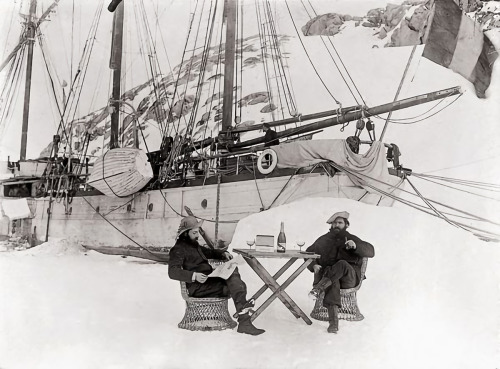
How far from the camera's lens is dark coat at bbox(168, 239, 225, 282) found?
3471 mm

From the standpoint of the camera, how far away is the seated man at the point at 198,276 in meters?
3.47

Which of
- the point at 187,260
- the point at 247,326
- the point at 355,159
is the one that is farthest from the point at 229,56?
the point at 247,326

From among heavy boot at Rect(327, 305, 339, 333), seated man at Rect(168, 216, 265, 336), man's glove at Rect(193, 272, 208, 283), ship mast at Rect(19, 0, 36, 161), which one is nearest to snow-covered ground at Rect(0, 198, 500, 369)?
heavy boot at Rect(327, 305, 339, 333)

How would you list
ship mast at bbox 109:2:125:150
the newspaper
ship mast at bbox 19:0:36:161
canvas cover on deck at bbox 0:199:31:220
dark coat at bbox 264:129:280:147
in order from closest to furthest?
the newspaper, dark coat at bbox 264:129:280:147, ship mast at bbox 19:0:36:161, ship mast at bbox 109:2:125:150, canvas cover on deck at bbox 0:199:31:220

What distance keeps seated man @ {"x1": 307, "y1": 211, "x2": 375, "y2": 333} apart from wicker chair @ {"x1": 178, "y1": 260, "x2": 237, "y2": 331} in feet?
2.52

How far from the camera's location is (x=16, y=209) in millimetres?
11430

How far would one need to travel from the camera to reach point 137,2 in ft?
43.3

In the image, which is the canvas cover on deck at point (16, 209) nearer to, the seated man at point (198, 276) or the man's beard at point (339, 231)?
the seated man at point (198, 276)

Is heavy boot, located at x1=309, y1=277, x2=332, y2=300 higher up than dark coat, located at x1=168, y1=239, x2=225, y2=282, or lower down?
lower down

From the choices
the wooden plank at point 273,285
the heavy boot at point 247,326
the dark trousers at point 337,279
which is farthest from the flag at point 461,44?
the heavy boot at point 247,326

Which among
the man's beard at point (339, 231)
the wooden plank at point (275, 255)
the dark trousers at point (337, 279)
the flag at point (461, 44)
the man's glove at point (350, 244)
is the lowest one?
the dark trousers at point (337, 279)

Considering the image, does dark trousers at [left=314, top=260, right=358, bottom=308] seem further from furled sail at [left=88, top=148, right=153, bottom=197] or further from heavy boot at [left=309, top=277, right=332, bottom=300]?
furled sail at [left=88, top=148, right=153, bottom=197]

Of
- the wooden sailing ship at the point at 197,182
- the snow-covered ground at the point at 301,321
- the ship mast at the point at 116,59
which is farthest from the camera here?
the ship mast at the point at 116,59

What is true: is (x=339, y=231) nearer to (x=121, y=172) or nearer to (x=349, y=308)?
(x=349, y=308)
